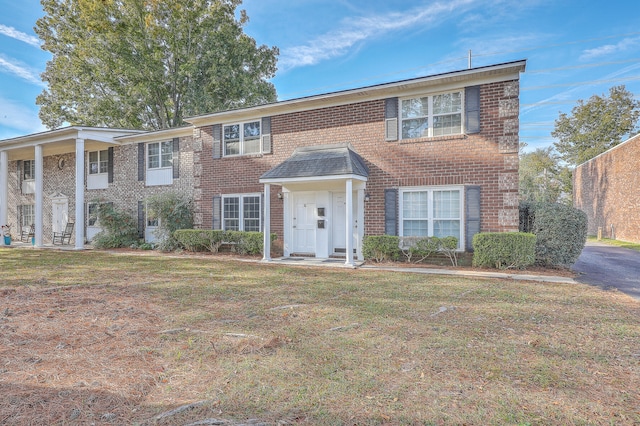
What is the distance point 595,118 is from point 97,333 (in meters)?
42.0

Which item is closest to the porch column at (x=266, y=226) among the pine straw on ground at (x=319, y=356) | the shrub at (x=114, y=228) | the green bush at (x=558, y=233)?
the pine straw on ground at (x=319, y=356)

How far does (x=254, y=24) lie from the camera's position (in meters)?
24.1

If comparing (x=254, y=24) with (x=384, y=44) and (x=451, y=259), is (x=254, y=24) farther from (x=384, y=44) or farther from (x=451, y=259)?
(x=451, y=259)

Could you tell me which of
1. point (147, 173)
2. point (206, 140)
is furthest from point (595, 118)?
point (147, 173)

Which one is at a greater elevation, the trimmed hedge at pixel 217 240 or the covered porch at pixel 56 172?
the covered porch at pixel 56 172

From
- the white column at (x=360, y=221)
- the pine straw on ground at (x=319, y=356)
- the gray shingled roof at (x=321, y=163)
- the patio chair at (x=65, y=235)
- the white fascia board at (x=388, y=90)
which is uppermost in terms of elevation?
the white fascia board at (x=388, y=90)

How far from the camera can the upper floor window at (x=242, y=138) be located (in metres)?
12.5

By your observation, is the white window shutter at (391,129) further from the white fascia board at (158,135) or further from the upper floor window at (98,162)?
the upper floor window at (98,162)

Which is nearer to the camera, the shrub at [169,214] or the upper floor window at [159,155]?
the shrub at [169,214]

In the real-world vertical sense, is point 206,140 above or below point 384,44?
below

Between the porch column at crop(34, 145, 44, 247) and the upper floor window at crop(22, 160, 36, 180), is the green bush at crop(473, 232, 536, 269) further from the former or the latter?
the upper floor window at crop(22, 160, 36, 180)

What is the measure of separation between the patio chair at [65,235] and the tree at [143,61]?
9290 mm

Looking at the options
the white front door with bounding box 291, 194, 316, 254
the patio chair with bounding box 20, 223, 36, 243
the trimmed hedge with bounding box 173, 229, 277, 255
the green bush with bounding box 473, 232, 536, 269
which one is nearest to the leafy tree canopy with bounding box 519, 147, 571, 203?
the green bush with bounding box 473, 232, 536, 269

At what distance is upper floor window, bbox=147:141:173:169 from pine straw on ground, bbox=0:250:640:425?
31.2 ft
